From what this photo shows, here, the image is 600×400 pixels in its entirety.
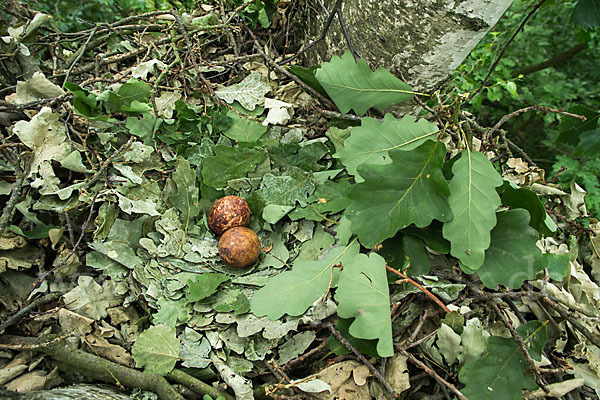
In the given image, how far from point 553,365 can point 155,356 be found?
3.32ft

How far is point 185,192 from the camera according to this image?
1214 millimetres

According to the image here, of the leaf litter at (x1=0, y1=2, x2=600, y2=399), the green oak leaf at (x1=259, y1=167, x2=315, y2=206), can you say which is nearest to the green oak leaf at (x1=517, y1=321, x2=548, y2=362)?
the leaf litter at (x1=0, y1=2, x2=600, y2=399)

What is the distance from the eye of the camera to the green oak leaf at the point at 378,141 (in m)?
1.08

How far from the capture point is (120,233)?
1.14 metres

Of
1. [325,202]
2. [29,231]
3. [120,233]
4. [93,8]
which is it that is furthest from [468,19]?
[93,8]

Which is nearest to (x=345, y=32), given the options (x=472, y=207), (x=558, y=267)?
(x=472, y=207)

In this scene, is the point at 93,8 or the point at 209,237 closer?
the point at 209,237

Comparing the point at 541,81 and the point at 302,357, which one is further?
the point at 541,81

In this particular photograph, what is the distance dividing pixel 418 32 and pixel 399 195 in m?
0.48

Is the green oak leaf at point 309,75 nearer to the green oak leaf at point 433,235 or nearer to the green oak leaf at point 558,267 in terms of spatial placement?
the green oak leaf at point 433,235

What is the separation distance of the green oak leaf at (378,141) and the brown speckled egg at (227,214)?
338mm

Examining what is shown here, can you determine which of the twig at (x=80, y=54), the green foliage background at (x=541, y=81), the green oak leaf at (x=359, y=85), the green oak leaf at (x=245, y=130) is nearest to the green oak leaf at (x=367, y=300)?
the green oak leaf at (x=359, y=85)

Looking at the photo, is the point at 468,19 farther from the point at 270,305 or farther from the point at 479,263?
the point at 270,305

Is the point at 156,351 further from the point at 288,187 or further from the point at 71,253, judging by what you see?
the point at 288,187
